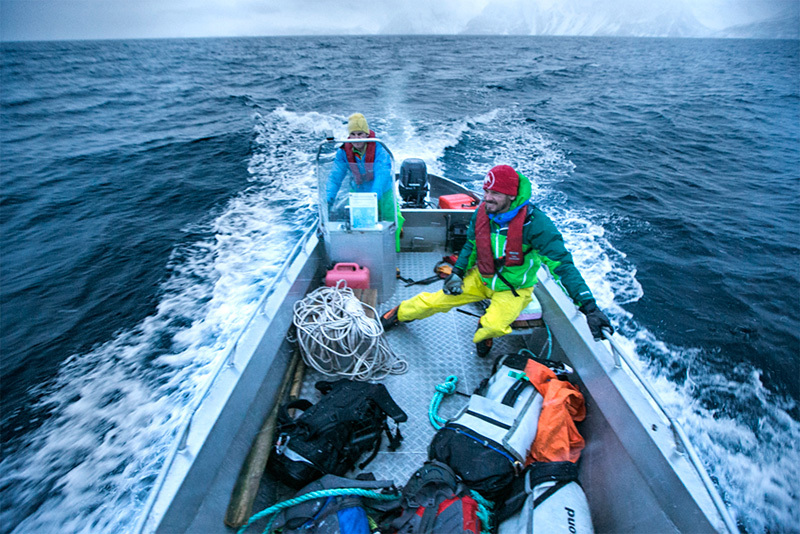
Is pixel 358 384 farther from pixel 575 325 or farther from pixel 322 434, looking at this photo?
pixel 575 325

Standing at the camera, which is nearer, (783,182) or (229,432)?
(229,432)

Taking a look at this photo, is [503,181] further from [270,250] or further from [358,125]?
[270,250]

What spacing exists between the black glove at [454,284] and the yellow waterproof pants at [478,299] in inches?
1.6

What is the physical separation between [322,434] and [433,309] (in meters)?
1.33

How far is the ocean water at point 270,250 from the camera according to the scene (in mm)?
3510

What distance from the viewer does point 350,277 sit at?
333 centimetres

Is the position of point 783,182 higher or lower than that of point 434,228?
lower

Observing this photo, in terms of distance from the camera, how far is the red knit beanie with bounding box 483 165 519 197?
2.53m

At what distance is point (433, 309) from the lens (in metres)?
3.09

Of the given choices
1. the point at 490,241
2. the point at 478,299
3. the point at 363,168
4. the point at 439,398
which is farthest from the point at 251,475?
the point at 363,168

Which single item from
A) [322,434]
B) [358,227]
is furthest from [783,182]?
[322,434]

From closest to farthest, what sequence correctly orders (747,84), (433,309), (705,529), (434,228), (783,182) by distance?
(705,529), (433,309), (434,228), (783,182), (747,84)

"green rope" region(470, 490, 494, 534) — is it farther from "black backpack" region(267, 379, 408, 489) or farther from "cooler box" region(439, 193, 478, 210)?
"cooler box" region(439, 193, 478, 210)

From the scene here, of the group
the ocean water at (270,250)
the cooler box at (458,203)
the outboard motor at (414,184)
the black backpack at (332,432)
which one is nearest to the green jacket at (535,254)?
the black backpack at (332,432)
